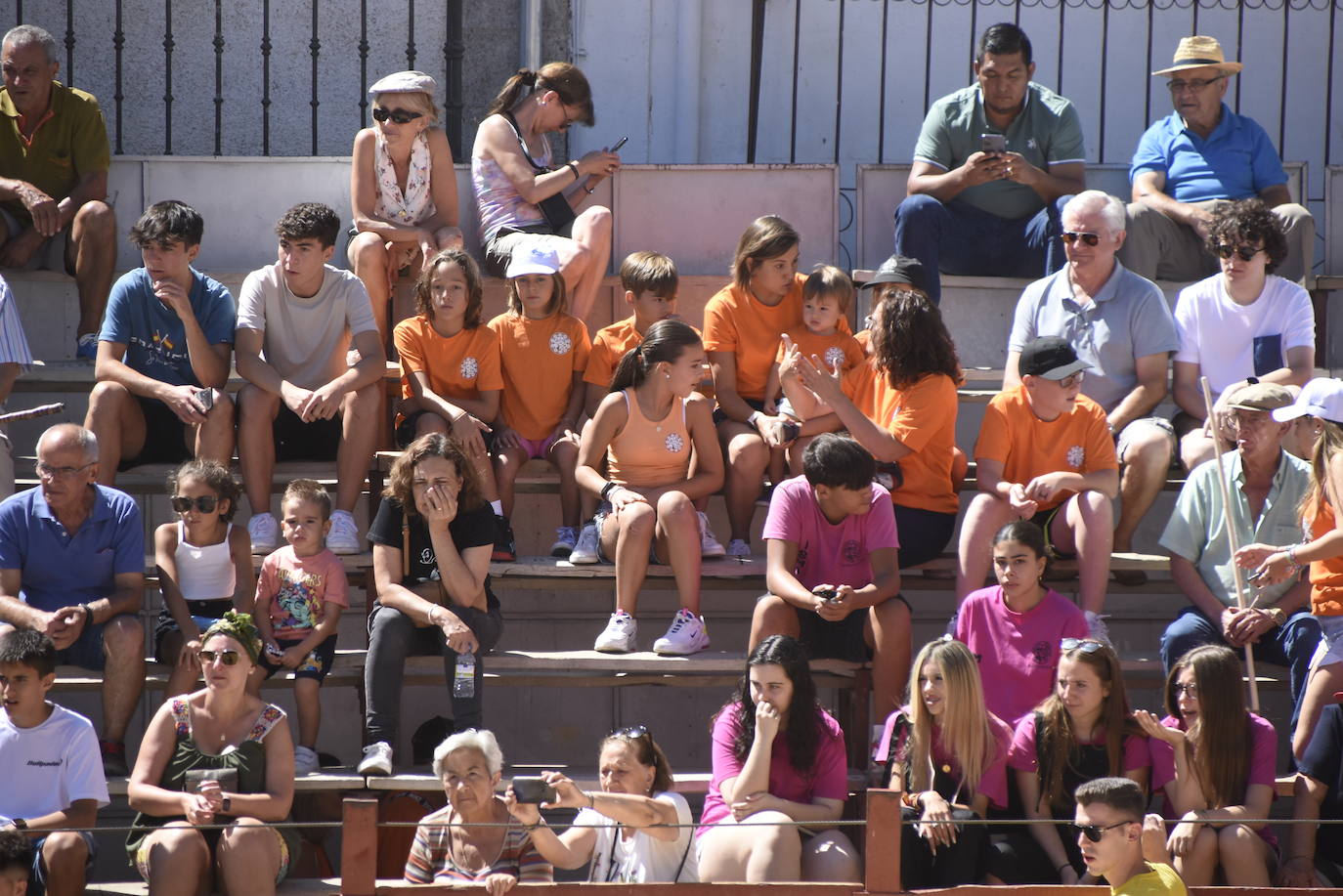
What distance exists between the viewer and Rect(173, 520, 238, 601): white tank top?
5.52m

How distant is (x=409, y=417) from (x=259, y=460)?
0.59 m

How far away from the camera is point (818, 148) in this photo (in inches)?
344

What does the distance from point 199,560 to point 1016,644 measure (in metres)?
2.63

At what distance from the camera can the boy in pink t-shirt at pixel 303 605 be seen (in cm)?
542

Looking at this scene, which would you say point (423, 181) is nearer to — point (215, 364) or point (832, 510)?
point (215, 364)

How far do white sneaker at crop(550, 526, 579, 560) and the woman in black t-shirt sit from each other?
0.56 meters

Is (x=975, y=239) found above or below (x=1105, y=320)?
above

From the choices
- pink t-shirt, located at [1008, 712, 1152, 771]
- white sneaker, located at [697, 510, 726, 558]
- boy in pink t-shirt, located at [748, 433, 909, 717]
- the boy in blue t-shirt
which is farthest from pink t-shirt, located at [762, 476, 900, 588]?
the boy in blue t-shirt

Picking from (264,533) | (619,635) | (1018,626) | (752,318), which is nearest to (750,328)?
(752,318)

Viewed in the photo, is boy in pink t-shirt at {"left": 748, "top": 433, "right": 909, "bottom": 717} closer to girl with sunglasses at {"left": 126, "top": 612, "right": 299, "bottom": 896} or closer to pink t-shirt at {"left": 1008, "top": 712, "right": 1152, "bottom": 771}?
pink t-shirt at {"left": 1008, "top": 712, "right": 1152, "bottom": 771}

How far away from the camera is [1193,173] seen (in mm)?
7520

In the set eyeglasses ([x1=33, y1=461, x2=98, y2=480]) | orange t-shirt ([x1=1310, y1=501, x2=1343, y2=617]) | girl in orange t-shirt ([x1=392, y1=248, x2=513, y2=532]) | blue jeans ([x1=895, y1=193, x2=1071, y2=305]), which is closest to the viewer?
orange t-shirt ([x1=1310, y1=501, x2=1343, y2=617])

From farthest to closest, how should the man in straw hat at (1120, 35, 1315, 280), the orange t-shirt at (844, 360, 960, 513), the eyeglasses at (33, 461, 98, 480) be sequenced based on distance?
the man in straw hat at (1120, 35, 1315, 280), the orange t-shirt at (844, 360, 960, 513), the eyeglasses at (33, 461, 98, 480)

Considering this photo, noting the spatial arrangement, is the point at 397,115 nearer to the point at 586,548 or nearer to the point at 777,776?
the point at 586,548
